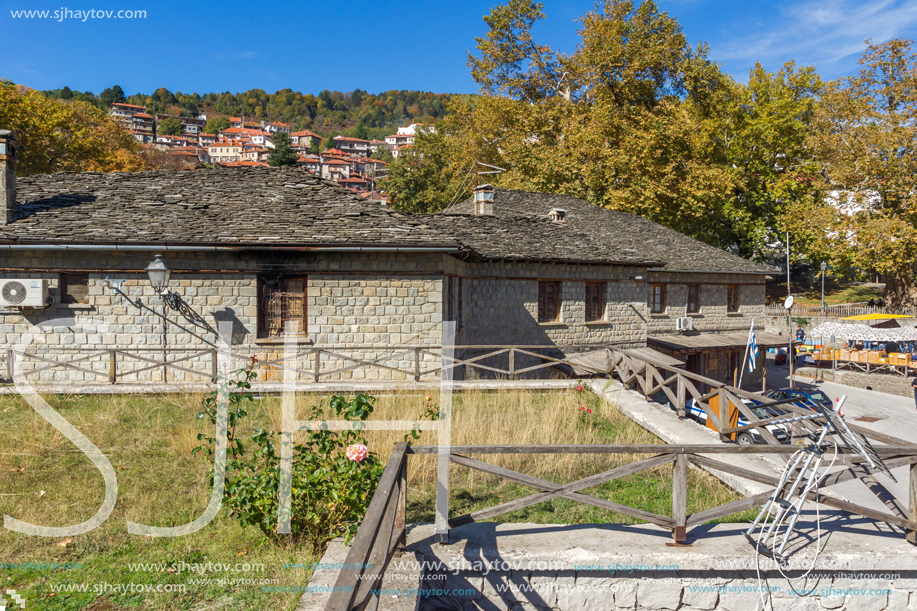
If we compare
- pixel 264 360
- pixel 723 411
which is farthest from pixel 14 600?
pixel 264 360

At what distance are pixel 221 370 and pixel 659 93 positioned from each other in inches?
1210

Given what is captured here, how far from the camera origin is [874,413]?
19.5 meters

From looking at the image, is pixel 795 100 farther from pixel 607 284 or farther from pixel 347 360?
pixel 347 360

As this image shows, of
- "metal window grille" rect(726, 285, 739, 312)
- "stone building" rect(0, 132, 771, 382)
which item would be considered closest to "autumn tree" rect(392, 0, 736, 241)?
"metal window grille" rect(726, 285, 739, 312)

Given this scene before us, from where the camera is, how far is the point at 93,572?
4.22 meters

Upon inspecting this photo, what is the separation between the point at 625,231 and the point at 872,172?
15.4 m

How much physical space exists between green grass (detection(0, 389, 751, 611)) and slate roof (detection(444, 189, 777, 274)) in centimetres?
1320

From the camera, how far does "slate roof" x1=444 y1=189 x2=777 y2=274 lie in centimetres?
2214

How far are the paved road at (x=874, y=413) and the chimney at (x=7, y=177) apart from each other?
731 inches

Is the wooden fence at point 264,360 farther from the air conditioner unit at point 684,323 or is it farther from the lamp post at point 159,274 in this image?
the air conditioner unit at point 684,323

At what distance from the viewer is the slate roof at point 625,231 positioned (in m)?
22.1

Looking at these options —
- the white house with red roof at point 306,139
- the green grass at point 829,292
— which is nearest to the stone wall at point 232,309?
the green grass at point 829,292

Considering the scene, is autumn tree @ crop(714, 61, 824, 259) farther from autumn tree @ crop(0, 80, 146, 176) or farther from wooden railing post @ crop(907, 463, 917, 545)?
autumn tree @ crop(0, 80, 146, 176)

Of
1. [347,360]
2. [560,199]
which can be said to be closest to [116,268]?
[347,360]
